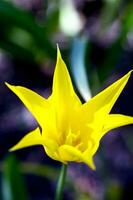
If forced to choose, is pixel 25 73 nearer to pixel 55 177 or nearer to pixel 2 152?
pixel 2 152

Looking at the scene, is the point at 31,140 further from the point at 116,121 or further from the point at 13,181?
the point at 13,181

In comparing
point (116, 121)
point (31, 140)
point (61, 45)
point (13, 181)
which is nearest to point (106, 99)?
point (116, 121)

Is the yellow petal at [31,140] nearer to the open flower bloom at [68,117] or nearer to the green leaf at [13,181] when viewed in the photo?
the open flower bloom at [68,117]

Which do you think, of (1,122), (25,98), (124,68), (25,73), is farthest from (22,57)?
(25,98)

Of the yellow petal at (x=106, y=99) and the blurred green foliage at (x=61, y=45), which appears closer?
the yellow petal at (x=106, y=99)

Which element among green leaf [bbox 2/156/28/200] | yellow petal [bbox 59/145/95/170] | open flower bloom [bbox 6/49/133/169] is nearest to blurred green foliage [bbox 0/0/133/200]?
green leaf [bbox 2/156/28/200]

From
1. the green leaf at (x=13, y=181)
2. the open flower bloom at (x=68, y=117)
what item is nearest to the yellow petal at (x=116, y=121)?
the open flower bloom at (x=68, y=117)
